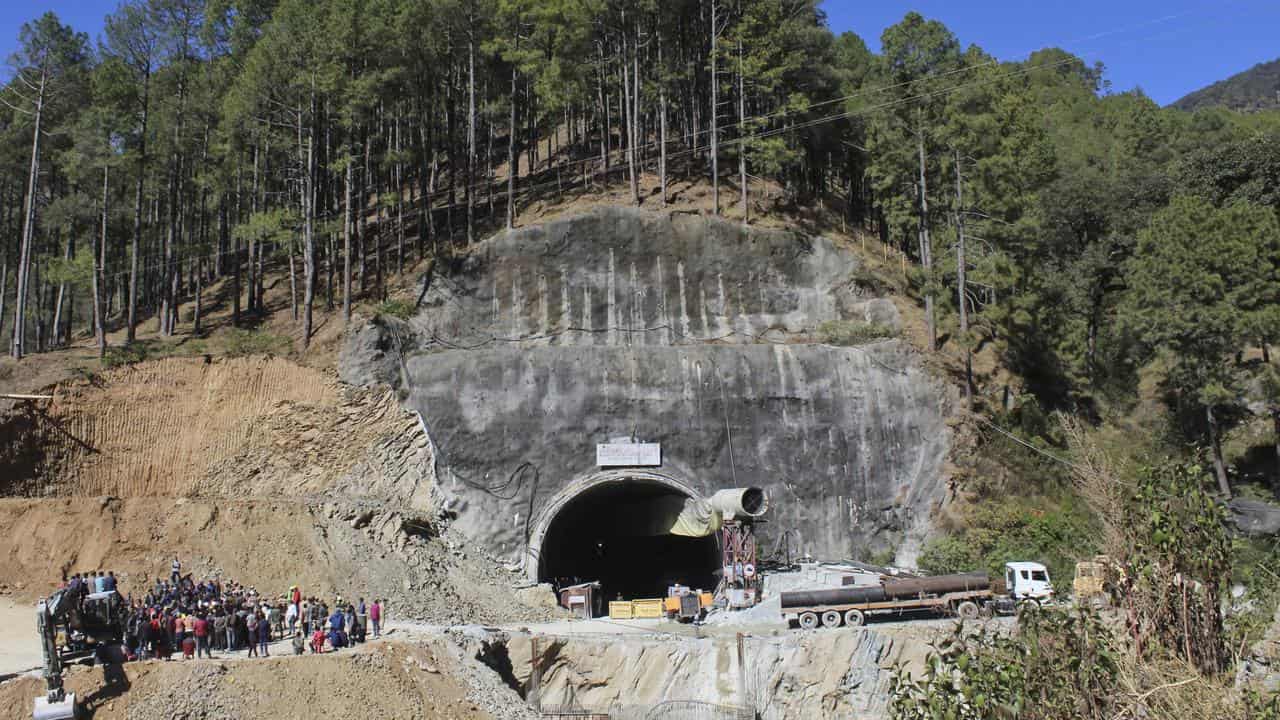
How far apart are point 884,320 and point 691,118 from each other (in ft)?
64.9

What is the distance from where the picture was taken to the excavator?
65.1 feet

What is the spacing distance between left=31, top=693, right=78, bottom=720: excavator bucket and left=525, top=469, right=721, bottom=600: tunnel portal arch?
17.5 meters

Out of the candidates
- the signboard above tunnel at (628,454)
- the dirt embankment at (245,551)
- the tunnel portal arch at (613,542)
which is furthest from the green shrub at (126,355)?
the signboard above tunnel at (628,454)

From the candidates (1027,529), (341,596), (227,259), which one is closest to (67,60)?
(227,259)

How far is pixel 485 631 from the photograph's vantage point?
28.4 metres

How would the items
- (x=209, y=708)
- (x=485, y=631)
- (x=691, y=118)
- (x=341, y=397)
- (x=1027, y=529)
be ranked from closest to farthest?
(x=209, y=708), (x=485, y=631), (x=1027, y=529), (x=341, y=397), (x=691, y=118)

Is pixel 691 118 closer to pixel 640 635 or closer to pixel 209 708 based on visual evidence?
pixel 640 635

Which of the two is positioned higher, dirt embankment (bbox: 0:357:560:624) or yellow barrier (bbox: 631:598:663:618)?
dirt embankment (bbox: 0:357:560:624)

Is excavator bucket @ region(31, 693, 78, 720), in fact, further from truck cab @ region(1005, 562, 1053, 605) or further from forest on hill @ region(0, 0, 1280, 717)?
truck cab @ region(1005, 562, 1053, 605)

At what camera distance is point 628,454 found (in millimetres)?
37594

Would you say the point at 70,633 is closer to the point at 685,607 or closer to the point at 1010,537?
the point at 685,607

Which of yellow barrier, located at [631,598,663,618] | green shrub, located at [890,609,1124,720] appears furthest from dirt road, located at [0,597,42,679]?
green shrub, located at [890,609,1124,720]

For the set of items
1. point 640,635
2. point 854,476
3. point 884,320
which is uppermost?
point 884,320

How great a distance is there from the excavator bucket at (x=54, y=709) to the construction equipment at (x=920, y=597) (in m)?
18.7
